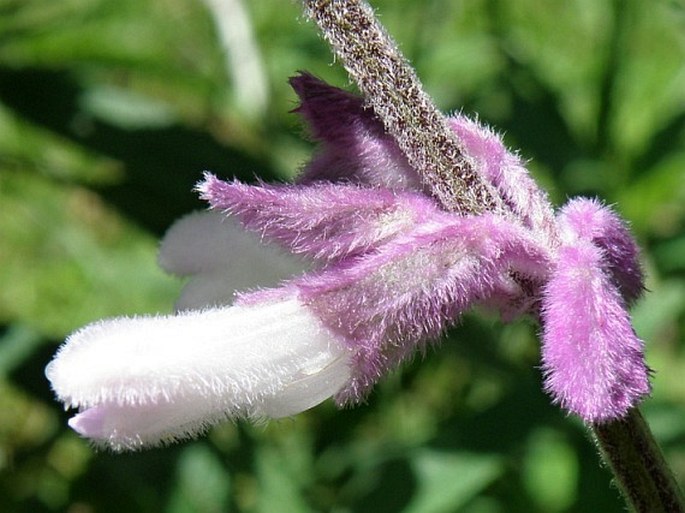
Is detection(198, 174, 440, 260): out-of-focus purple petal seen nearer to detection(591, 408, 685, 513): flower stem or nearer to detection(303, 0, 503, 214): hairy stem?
detection(303, 0, 503, 214): hairy stem

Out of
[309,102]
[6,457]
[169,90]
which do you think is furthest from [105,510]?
[169,90]

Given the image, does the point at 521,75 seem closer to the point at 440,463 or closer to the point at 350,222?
the point at 440,463

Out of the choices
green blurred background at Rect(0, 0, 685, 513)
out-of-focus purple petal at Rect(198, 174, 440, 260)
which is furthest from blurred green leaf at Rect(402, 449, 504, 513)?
out-of-focus purple petal at Rect(198, 174, 440, 260)

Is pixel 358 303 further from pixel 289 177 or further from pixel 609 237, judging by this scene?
pixel 289 177

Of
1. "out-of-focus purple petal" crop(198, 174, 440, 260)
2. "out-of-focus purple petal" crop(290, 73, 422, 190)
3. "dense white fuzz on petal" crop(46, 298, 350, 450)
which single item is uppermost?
"out-of-focus purple petal" crop(290, 73, 422, 190)

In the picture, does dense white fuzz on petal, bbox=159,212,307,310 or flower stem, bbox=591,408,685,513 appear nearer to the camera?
flower stem, bbox=591,408,685,513

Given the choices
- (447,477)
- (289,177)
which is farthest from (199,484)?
(289,177)

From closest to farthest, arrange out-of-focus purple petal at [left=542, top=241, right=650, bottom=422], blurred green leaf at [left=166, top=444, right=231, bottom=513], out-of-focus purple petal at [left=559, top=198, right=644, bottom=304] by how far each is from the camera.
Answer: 1. out-of-focus purple petal at [left=542, top=241, right=650, bottom=422]
2. out-of-focus purple petal at [left=559, top=198, right=644, bottom=304]
3. blurred green leaf at [left=166, top=444, right=231, bottom=513]
